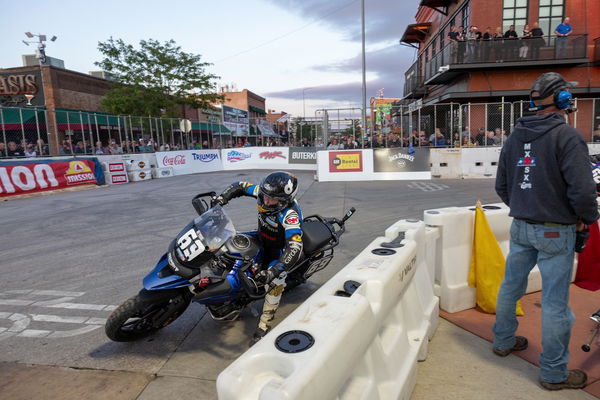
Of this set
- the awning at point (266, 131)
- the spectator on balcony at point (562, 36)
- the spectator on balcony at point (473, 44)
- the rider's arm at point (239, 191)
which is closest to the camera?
the rider's arm at point (239, 191)

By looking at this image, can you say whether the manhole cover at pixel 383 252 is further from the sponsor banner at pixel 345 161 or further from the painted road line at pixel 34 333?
the sponsor banner at pixel 345 161

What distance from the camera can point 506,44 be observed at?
64.2 ft

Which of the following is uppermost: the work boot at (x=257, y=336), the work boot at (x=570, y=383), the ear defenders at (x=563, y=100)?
the ear defenders at (x=563, y=100)

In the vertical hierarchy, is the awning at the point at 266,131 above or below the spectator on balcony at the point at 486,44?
below

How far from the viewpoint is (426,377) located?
2852 mm

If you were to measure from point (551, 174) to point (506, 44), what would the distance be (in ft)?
67.7

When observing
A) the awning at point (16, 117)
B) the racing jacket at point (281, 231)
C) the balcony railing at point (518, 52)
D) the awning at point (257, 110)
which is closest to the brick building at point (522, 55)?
the balcony railing at point (518, 52)

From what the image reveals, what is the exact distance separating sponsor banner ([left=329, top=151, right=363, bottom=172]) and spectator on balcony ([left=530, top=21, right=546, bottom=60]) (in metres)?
11.3

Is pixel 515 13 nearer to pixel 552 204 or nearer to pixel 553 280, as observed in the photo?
pixel 552 204

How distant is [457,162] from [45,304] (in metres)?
15.0

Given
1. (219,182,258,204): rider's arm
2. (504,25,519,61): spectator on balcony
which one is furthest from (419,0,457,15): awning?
(219,182,258,204): rider's arm

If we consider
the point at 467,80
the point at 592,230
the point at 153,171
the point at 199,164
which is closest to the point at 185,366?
the point at 592,230

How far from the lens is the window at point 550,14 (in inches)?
792

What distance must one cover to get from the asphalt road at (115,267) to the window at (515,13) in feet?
41.7
